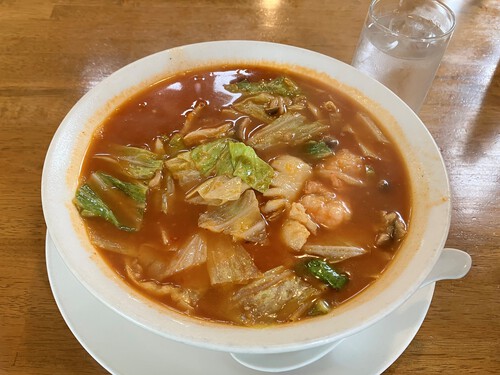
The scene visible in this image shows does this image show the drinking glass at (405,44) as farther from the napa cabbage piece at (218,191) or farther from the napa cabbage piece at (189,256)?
the napa cabbage piece at (189,256)

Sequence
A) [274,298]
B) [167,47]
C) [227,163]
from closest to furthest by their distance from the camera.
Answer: [274,298] → [227,163] → [167,47]

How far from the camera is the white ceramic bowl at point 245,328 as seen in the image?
4.56ft

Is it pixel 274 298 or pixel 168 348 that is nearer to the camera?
pixel 274 298

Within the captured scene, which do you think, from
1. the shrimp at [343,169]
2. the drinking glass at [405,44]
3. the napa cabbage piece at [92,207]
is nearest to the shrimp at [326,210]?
the shrimp at [343,169]

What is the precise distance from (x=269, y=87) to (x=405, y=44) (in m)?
0.75

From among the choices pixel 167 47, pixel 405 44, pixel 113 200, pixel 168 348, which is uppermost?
pixel 405 44

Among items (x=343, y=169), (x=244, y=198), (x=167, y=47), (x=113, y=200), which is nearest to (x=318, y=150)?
(x=343, y=169)

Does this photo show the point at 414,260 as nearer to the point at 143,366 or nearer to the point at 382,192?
the point at 382,192

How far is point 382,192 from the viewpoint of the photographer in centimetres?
189

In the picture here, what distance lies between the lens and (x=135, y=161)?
1.90 m

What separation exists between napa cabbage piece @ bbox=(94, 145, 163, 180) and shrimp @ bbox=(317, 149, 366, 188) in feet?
2.11

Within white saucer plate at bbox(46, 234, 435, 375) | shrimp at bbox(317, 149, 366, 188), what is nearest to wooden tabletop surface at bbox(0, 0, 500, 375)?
white saucer plate at bbox(46, 234, 435, 375)

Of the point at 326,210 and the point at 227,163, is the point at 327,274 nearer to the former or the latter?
the point at 326,210

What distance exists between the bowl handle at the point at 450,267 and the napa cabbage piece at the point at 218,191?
0.70 meters
